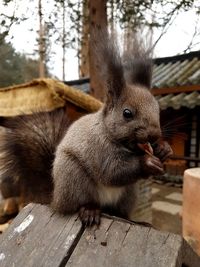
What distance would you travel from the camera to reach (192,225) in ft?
6.11

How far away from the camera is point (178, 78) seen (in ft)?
20.9

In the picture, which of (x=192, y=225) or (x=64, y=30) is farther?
(x=64, y=30)

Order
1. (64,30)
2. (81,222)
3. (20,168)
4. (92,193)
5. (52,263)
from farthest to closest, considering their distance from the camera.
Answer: (64,30), (20,168), (92,193), (81,222), (52,263)

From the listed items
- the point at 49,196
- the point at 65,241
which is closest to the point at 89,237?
the point at 65,241

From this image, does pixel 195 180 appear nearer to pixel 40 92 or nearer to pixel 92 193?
pixel 92 193

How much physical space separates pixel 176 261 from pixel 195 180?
956mm

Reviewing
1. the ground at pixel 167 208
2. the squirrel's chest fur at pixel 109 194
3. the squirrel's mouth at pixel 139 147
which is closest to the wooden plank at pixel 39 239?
the squirrel's chest fur at pixel 109 194

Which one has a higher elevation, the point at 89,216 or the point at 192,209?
the point at 89,216

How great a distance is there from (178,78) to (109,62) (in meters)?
5.20

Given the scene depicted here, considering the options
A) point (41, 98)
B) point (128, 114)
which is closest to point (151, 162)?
point (128, 114)

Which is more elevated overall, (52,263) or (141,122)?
(141,122)

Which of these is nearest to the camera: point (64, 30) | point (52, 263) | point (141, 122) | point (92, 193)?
point (52, 263)

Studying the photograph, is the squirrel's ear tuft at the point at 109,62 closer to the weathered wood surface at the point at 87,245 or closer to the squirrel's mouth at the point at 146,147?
the squirrel's mouth at the point at 146,147

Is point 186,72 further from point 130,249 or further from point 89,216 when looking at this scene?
point 130,249
